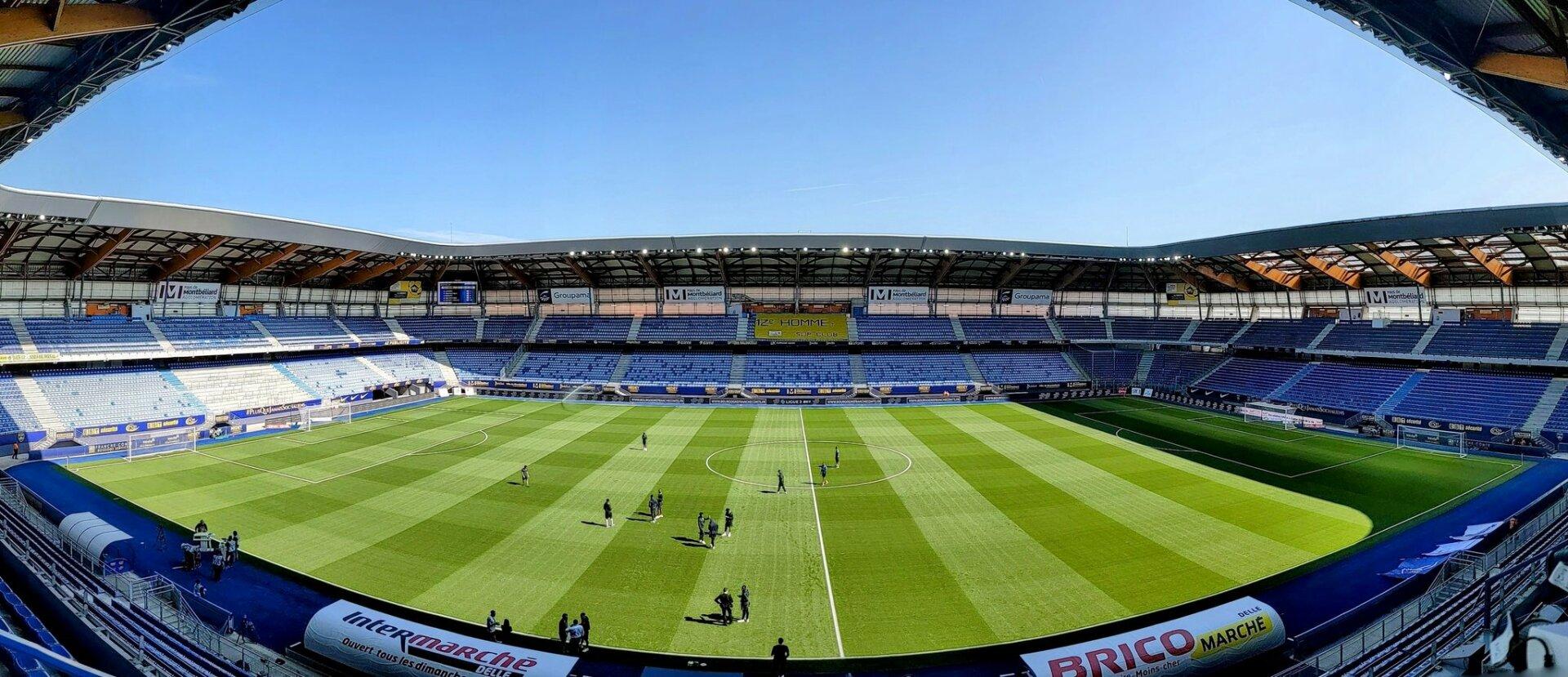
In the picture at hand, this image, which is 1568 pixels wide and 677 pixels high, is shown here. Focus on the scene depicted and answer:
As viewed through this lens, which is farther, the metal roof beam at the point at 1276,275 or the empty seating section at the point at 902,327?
the empty seating section at the point at 902,327

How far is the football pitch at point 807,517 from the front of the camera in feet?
48.6

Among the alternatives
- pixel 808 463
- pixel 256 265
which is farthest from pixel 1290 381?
pixel 256 265

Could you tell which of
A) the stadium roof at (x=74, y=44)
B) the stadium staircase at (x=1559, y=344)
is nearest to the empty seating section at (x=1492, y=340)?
the stadium staircase at (x=1559, y=344)

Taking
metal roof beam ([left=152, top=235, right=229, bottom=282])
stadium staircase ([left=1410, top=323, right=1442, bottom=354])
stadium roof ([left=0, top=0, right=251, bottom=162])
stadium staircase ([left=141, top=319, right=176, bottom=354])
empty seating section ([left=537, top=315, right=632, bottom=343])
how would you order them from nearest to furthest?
stadium roof ([left=0, top=0, right=251, bottom=162]), metal roof beam ([left=152, top=235, right=229, bottom=282]), stadium staircase ([left=141, top=319, right=176, bottom=354]), stadium staircase ([left=1410, top=323, right=1442, bottom=354]), empty seating section ([left=537, top=315, right=632, bottom=343])

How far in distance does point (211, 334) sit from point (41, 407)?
12931 millimetres

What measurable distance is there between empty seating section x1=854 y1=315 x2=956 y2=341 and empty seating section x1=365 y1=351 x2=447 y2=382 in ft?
140

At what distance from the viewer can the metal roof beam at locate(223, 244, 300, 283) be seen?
139ft

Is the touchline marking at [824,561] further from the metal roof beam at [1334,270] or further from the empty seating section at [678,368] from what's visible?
the metal roof beam at [1334,270]

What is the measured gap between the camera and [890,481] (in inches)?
1011

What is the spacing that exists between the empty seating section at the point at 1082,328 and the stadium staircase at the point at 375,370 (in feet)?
221

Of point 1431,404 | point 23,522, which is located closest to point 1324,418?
point 1431,404

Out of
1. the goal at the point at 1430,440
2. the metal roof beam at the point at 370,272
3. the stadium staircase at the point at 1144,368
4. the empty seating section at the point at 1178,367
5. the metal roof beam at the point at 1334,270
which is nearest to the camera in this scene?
the goal at the point at 1430,440

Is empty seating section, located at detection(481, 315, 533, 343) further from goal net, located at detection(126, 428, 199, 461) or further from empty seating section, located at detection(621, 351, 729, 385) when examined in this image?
goal net, located at detection(126, 428, 199, 461)

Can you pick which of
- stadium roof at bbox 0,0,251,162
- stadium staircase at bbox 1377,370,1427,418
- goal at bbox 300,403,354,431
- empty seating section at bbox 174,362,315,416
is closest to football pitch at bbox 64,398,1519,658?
goal at bbox 300,403,354,431
